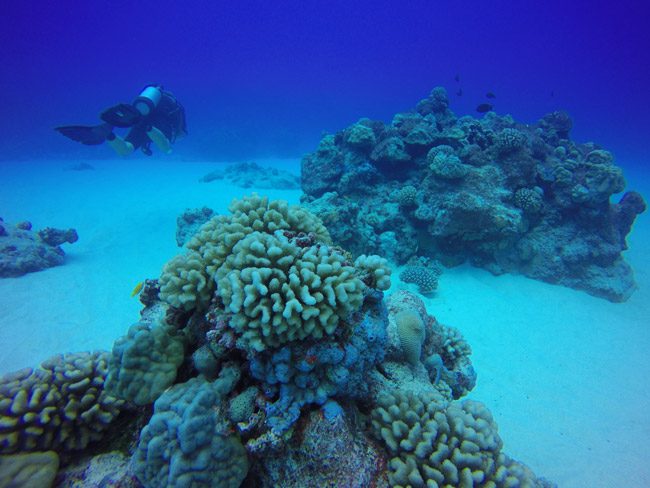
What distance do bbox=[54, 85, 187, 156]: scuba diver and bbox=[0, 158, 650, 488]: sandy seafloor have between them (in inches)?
128

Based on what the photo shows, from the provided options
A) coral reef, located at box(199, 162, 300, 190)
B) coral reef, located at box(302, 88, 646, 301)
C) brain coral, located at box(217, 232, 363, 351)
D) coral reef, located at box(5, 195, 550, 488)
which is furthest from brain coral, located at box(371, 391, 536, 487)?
coral reef, located at box(199, 162, 300, 190)

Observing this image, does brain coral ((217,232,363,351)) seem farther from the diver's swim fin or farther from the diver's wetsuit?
the diver's swim fin

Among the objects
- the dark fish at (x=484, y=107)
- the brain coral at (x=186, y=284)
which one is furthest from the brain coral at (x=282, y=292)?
the dark fish at (x=484, y=107)

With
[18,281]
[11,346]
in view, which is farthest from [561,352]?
[18,281]

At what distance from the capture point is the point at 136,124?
40.0 feet

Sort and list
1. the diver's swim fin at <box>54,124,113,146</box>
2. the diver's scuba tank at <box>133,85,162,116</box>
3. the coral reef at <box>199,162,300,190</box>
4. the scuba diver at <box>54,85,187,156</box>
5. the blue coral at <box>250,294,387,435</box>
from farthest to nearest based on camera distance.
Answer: the coral reef at <box>199,162,300,190</box>, the diver's swim fin at <box>54,124,113,146</box>, the diver's scuba tank at <box>133,85,162,116</box>, the scuba diver at <box>54,85,187,156</box>, the blue coral at <box>250,294,387,435</box>

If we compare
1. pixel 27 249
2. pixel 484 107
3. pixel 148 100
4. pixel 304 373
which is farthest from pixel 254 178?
pixel 304 373

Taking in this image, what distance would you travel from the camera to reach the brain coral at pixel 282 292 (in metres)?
2.18

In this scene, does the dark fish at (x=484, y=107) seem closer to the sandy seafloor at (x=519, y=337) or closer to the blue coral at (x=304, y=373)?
the sandy seafloor at (x=519, y=337)

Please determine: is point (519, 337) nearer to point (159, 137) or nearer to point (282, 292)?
point (282, 292)

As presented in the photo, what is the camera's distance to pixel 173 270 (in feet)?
9.17

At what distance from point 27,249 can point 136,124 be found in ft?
20.5

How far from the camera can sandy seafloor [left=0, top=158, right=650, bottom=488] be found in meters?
4.77

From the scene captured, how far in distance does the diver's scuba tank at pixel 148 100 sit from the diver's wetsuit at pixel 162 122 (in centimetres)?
27
